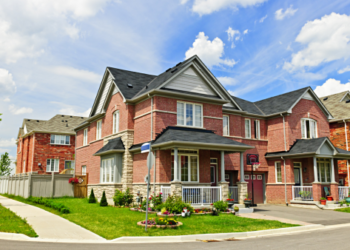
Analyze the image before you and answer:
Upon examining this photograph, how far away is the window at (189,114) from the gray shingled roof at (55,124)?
23948mm

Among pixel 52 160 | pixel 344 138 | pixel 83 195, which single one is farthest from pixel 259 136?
pixel 52 160

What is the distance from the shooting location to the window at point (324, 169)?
25.8 metres

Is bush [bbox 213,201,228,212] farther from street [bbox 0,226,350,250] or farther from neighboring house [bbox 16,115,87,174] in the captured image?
neighboring house [bbox 16,115,87,174]

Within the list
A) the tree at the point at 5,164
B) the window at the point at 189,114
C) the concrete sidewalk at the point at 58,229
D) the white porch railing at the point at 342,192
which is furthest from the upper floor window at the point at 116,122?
the tree at the point at 5,164

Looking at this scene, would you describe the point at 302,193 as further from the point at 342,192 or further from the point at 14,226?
the point at 14,226

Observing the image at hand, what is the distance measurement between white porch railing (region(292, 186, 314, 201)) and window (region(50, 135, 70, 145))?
29.3 metres

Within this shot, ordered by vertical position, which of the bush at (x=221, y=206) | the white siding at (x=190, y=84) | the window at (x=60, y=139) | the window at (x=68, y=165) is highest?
the white siding at (x=190, y=84)

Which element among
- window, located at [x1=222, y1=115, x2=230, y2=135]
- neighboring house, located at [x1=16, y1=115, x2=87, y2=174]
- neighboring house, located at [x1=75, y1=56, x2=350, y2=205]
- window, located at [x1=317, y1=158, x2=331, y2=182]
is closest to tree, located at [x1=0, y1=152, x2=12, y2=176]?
neighboring house, located at [x1=16, y1=115, x2=87, y2=174]

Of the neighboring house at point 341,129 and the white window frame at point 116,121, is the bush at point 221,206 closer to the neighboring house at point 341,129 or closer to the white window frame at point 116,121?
the white window frame at point 116,121

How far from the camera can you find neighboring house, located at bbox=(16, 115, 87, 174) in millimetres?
39344

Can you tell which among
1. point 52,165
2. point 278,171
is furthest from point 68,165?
point 278,171

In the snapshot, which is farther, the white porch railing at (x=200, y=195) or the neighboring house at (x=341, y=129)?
the neighboring house at (x=341, y=129)

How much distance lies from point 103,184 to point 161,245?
46.6ft

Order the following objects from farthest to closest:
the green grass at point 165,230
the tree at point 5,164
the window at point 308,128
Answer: the tree at point 5,164, the window at point 308,128, the green grass at point 165,230
